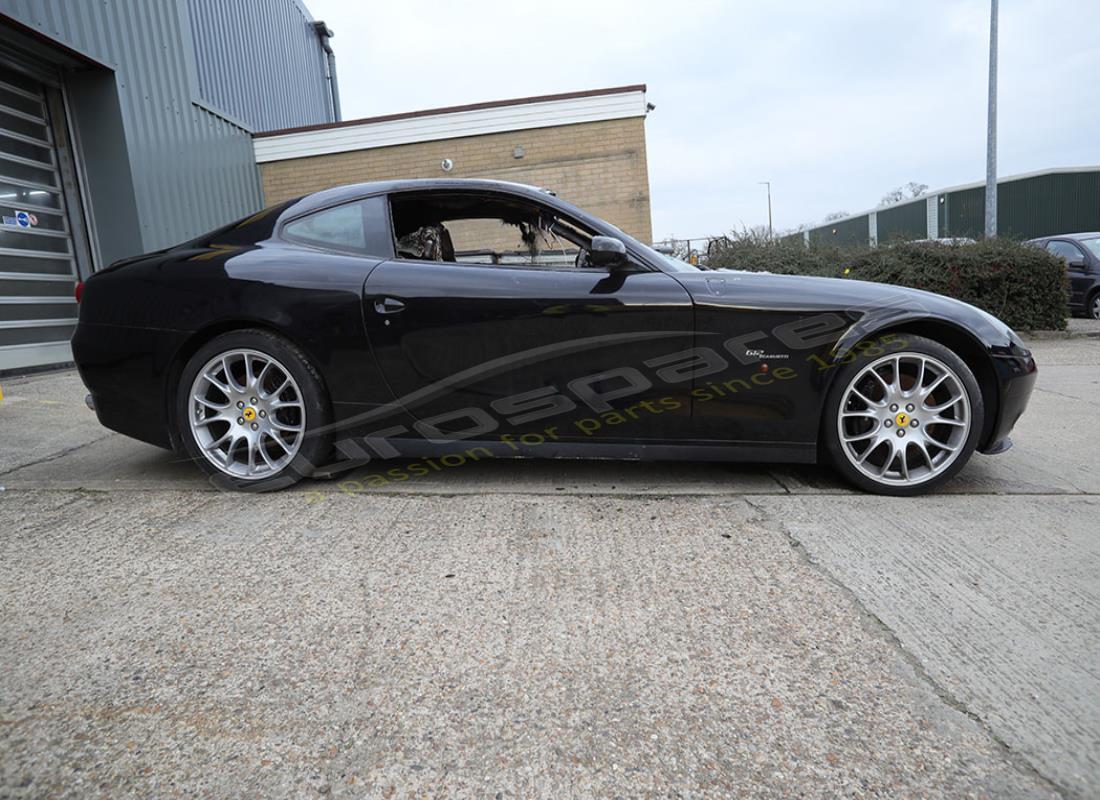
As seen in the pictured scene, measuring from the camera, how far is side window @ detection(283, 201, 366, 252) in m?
3.03

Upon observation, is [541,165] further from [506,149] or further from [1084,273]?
[1084,273]

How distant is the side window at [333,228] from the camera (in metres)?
3.03

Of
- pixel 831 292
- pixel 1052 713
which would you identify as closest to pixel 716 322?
pixel 831 292

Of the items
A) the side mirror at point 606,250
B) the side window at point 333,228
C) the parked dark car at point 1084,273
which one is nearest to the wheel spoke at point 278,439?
the side window at point 333,228

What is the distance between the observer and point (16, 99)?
720 centimetres

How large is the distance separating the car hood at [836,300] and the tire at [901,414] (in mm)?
123

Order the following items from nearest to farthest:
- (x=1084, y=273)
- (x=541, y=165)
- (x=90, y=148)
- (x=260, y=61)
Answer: (x=90, y=148)
(x=1084, y=273)
(x=541, y=165)
(x=260, y=61)

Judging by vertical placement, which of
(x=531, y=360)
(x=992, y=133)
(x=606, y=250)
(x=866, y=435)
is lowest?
(x=866, y=435)

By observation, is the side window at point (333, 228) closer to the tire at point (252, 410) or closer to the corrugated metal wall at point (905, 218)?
the tire at point (252, 410)

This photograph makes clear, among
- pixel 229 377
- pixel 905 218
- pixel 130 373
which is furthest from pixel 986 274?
pixel 905 218

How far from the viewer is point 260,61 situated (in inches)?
534

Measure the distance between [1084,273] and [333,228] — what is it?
41.6ft

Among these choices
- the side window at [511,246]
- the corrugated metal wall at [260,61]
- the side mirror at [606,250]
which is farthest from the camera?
the corrugated metal wall at [260,61]

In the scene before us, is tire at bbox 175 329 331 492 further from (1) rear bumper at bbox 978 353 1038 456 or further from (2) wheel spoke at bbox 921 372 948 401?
(1) rear bumper at bbox 978 353 1038 456
